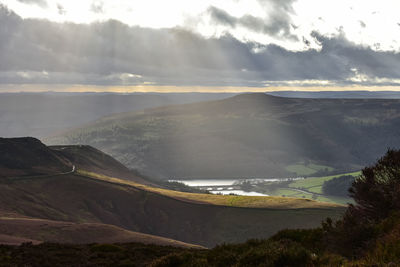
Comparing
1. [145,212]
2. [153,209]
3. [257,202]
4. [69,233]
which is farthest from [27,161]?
[69,233]

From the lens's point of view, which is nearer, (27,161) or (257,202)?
(257,202)

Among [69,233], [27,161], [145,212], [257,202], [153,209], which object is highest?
[27,161]

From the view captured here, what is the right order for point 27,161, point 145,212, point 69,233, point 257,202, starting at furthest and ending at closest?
point 27,161 < point 257,202 < point 145,212 < point 69,233

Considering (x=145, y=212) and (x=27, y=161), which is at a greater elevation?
(x=27, y=161)

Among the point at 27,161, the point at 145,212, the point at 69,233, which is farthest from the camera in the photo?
the point at 27,161

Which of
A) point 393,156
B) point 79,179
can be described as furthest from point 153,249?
point 79,179

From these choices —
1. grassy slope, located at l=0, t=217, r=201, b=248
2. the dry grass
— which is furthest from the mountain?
grassy slope, located at l=0, t=217, r=201, b=248

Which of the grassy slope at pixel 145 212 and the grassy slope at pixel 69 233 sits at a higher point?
the grassy slope at pixel 69 233

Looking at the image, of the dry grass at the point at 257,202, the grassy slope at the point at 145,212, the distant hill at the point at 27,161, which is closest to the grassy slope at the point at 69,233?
the grassy slope at the point at 145,212

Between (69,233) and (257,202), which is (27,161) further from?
(69,233)

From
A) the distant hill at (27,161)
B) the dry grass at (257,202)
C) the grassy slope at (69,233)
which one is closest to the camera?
the grassy slope at (69,233)

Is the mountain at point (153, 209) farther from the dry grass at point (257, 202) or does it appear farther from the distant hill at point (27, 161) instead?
the distant hill at point (27, 161)

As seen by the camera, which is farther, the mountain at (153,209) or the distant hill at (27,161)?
the distant hill at (27,161)
